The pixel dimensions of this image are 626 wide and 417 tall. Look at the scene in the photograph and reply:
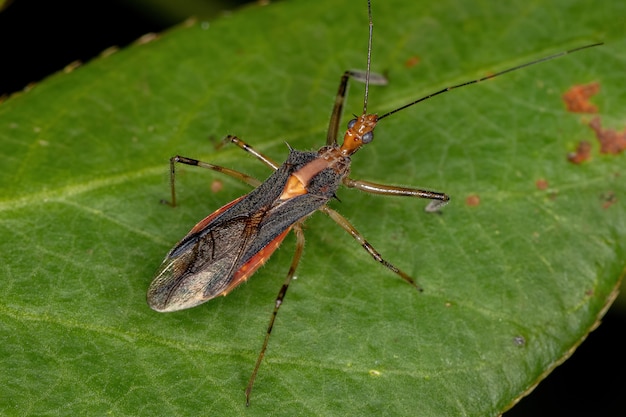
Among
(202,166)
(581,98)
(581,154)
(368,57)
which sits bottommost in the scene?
(581,154)

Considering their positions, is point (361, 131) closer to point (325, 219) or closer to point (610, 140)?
point (325, 219)

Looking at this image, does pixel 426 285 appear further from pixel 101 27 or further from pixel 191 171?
pixel 101 27

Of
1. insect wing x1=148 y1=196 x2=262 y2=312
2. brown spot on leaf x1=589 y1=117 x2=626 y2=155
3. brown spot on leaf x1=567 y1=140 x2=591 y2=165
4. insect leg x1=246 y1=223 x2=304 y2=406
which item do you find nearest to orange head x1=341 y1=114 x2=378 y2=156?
insect leg x1=246 y1=223 x2=304 y2=406

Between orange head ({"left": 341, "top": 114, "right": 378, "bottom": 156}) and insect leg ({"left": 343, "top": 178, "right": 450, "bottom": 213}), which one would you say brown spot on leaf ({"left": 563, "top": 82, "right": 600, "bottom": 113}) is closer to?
insect leg ({"left": 343, "top": 178, "right": 450, "bottom": 213})

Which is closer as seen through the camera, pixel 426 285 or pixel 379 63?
pixel 426 285

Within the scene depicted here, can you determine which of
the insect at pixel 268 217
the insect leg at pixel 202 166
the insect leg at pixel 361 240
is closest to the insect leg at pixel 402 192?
→ the insect at pixel 268 217

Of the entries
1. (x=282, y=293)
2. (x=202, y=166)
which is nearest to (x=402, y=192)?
(x=282, y=293)

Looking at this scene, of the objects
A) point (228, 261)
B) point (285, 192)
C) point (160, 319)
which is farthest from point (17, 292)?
point (285, 192)
